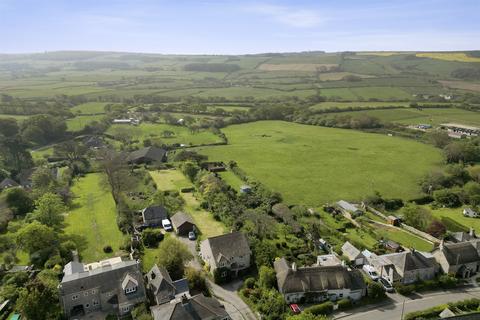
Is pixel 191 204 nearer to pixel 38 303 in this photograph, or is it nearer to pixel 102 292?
pixel 102 292

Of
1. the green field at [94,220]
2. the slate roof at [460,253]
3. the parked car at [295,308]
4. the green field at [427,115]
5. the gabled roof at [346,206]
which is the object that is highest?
the green field at [427,115]

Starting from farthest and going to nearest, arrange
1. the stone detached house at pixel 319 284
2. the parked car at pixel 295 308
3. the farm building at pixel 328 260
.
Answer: the farm building at pixel 328 260 → the stone detached house at pixel 319 284 → the parked car at pixel 295 308

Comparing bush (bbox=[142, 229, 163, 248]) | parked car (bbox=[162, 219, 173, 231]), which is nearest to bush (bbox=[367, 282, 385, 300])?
bush (bbox=[142, 229, 163, 248])

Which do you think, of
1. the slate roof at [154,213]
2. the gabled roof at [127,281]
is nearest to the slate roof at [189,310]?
the gabled roof at [127,281]

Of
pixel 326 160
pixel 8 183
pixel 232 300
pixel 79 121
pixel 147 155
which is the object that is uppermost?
pixel 79 121

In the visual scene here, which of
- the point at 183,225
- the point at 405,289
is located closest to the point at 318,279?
the point at 405,289

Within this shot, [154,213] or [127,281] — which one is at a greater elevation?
[127,281]

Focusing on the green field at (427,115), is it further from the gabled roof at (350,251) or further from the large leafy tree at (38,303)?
the large leafy tree at (38,303)
